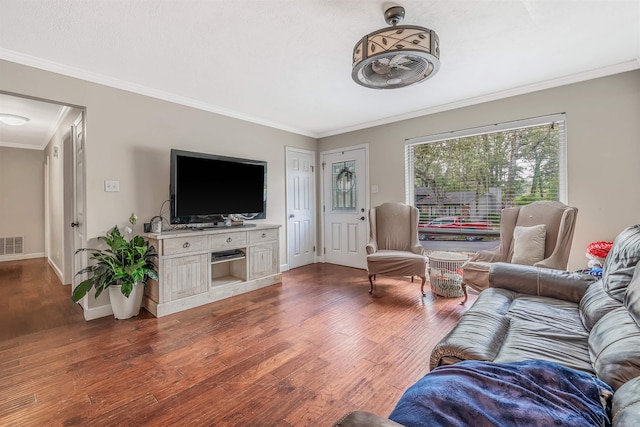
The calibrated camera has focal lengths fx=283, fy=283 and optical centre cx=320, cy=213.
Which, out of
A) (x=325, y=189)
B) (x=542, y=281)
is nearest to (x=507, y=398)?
(x=542, y=281)

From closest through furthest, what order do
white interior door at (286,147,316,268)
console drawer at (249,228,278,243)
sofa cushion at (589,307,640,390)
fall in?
sofa cushion at (589,307,640,390) < console drawer at (249,228,278,243) < white interior door at (286,147,316,268)

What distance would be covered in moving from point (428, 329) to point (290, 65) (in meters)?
2.71

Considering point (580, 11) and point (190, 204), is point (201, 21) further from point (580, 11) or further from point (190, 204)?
point (580, 11)

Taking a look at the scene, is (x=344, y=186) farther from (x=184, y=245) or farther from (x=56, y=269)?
(x=56, y=269)

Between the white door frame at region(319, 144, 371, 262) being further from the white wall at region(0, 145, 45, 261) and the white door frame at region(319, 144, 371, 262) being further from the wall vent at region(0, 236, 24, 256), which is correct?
the wall vent at region(0, 236, 24, 256)

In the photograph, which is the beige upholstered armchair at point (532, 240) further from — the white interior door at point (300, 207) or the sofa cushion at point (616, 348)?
the white interior door at point (300, 207)

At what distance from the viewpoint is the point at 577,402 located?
2.90ft

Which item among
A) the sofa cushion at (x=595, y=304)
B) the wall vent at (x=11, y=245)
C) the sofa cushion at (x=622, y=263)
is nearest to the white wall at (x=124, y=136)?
the sofa cushion at (x=595, y=304)

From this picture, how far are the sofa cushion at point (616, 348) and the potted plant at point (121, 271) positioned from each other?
3.20m

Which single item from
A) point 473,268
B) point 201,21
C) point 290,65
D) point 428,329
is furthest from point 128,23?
point 473,268

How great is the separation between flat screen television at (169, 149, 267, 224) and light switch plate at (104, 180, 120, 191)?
494 mm

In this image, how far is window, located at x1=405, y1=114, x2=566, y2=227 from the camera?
3.17 metres

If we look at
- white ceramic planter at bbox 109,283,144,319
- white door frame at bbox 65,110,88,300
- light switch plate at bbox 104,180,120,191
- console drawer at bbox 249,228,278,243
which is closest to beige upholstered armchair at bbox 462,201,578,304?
console drawer at bbox 249,228,278,243

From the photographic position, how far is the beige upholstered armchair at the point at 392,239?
3.38m
